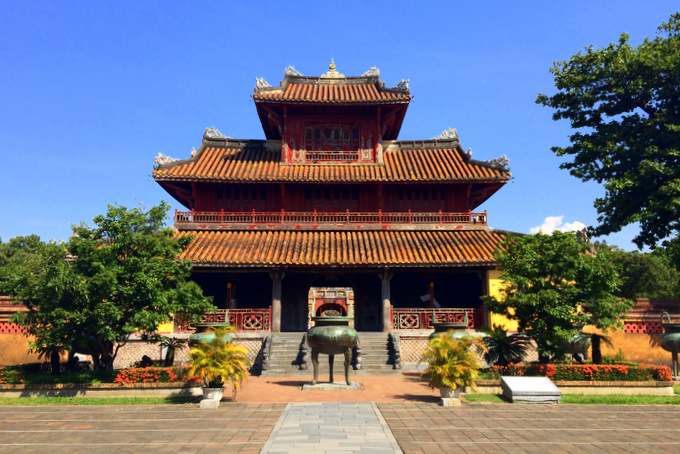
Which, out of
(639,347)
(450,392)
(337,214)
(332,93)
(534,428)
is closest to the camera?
(534,428)

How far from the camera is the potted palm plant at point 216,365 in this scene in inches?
412

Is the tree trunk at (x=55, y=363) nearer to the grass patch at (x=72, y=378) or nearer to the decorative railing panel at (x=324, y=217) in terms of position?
the grass patch at (x=72, y=378)

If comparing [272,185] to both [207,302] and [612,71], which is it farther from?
[612,71]

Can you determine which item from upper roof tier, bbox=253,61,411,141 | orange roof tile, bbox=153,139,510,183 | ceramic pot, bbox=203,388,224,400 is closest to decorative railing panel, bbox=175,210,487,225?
orange roof tile, bbox=153,139,510,183

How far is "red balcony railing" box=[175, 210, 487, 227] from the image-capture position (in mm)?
21578

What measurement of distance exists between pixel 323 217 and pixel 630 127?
554 inches

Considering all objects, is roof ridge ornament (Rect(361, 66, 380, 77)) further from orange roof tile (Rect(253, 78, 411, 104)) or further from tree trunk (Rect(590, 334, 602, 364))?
tree trunk (Rect(590, 334, 602, 364))

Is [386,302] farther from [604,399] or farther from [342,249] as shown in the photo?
[604,399]

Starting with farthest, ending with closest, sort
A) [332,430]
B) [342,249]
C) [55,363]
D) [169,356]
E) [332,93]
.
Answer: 1. [332,93]
2. [342,249]
3. [169,356]
4. [55,363]
5. [332,430]

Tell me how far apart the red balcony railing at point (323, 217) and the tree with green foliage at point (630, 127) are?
17.7ft

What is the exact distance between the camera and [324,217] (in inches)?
874

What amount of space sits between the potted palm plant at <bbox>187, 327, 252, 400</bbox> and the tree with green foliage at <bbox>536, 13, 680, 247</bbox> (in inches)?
652

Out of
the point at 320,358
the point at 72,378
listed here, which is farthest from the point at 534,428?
A: the point at 72,378

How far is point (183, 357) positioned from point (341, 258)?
7125 mm
